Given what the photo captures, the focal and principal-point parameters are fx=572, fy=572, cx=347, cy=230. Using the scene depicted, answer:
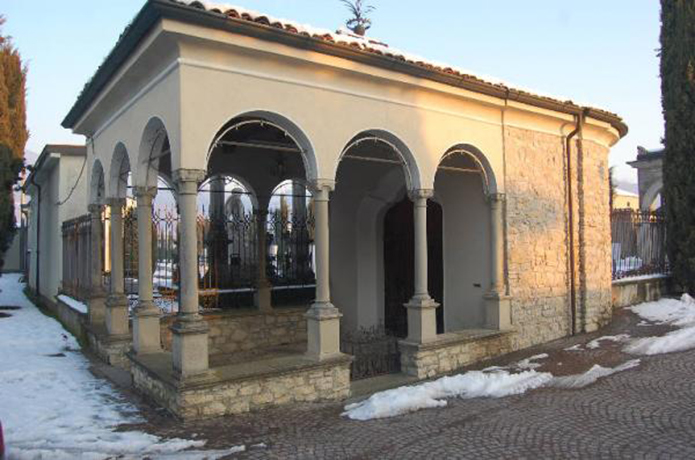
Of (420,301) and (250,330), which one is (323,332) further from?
(250,330)

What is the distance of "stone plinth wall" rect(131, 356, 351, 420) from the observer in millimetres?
5961

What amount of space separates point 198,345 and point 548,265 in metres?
6.51

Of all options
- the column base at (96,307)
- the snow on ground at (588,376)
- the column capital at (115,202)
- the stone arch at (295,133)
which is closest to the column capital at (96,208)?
the column capital at (115,202)

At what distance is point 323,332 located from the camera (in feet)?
22.7

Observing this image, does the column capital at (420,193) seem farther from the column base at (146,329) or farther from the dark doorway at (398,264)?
the column base at (146,329)

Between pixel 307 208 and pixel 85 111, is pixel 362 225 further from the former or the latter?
pixel 85 111

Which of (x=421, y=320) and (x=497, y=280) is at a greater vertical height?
(x=497, y=280)

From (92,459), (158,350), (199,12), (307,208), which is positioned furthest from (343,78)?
(307,208)

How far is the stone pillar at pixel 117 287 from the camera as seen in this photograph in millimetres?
9055

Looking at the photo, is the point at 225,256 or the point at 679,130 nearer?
the point at 225,256

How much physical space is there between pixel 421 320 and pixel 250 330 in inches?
143

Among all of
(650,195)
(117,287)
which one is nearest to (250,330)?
(117,287)

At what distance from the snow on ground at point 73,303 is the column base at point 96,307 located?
744 mm

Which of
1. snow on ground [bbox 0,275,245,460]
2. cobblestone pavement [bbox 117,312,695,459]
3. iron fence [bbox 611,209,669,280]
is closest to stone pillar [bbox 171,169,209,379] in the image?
cobblestone pavement [bbox 117,312,695,459]
